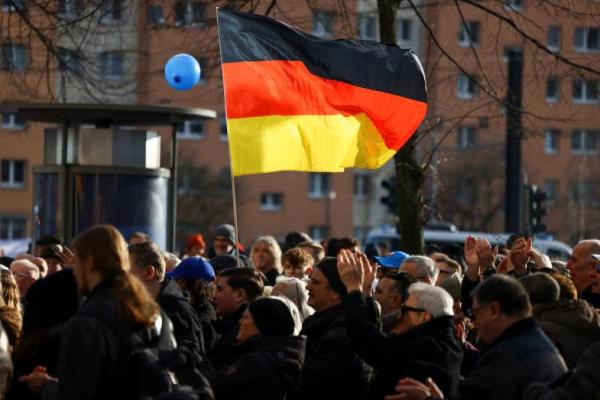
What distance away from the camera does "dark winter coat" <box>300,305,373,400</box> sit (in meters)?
8.49

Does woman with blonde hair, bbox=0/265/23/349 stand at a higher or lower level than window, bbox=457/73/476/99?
lower

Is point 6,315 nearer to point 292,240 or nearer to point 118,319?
point 118,319


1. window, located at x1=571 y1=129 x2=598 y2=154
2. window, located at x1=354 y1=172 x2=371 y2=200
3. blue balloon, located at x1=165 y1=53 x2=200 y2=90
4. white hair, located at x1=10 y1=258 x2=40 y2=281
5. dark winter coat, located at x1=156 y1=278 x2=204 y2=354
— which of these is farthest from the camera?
window, located at x1=354 y1=172 x2=371 y2=200

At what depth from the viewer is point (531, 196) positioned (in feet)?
87.8

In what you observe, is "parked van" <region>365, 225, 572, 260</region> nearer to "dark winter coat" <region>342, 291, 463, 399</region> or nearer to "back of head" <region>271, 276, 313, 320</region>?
"back of head" <region>271, 276, 313, 320</region>

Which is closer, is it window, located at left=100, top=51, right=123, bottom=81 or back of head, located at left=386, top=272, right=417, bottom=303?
back of head, located at left=386, top=272, right=417, bottom=303

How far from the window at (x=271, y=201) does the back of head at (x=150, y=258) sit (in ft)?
221

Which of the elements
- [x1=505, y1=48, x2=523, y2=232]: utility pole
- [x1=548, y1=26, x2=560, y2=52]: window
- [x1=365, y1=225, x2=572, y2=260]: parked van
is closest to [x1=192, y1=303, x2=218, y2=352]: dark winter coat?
[x1=548, y1=26, x2=560, y2=52]: window

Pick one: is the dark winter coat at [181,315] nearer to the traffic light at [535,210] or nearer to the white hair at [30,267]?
the white hair at [30,267]

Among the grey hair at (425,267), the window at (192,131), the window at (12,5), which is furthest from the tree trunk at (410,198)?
the window at (192,131)

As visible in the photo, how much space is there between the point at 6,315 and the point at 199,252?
9.65 m

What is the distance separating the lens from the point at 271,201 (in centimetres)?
7750

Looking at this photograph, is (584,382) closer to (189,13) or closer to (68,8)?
(189,13)

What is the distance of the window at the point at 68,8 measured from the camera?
65.5ft
